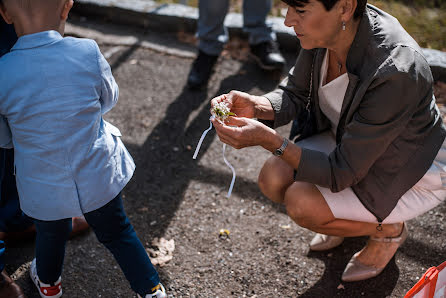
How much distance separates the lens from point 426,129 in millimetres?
1978

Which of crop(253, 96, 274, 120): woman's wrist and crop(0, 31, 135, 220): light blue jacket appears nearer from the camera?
crop(0, 31, 135, 220): light blue jacket

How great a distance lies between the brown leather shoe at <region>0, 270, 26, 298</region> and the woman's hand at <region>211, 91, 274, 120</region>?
4.30 ft

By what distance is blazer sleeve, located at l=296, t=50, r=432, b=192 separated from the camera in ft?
5.79

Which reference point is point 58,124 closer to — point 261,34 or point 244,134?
point 244,134

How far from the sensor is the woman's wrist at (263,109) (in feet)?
7.27

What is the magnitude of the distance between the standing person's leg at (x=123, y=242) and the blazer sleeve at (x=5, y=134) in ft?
1.38

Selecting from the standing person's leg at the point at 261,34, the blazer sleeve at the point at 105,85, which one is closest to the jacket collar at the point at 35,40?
the blazer sleeve at the point at 105,85

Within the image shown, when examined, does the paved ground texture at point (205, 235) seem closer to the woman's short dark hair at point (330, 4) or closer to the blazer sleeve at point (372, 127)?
the blazer sleeve at point (372, 127)

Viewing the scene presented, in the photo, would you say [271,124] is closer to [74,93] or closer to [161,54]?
[74,93]

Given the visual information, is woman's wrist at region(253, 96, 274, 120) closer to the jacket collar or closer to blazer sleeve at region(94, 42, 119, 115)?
blazer sleeve at region(94, 42, 119, 115)

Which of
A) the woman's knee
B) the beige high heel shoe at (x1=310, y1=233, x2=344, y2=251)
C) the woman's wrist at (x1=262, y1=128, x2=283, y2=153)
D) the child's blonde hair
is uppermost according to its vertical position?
the child's blonde hair

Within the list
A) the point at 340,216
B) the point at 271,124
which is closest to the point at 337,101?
the point at 271,124

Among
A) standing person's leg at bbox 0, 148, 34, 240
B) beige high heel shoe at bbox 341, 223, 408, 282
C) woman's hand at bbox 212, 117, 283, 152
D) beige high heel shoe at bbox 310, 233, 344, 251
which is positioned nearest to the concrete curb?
beige high heel shoe at bbox 310, 233, 344, 251

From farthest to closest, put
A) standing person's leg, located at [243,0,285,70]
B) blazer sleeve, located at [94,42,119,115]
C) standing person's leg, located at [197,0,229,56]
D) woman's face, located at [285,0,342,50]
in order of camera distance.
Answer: standing person's leg, located at [243,0,285,70]
standing person's leg, located at [197,0,229,56]
woman's face, located at [285,0,342,50]
blazer sleeve, located at [94,42,119,115]
